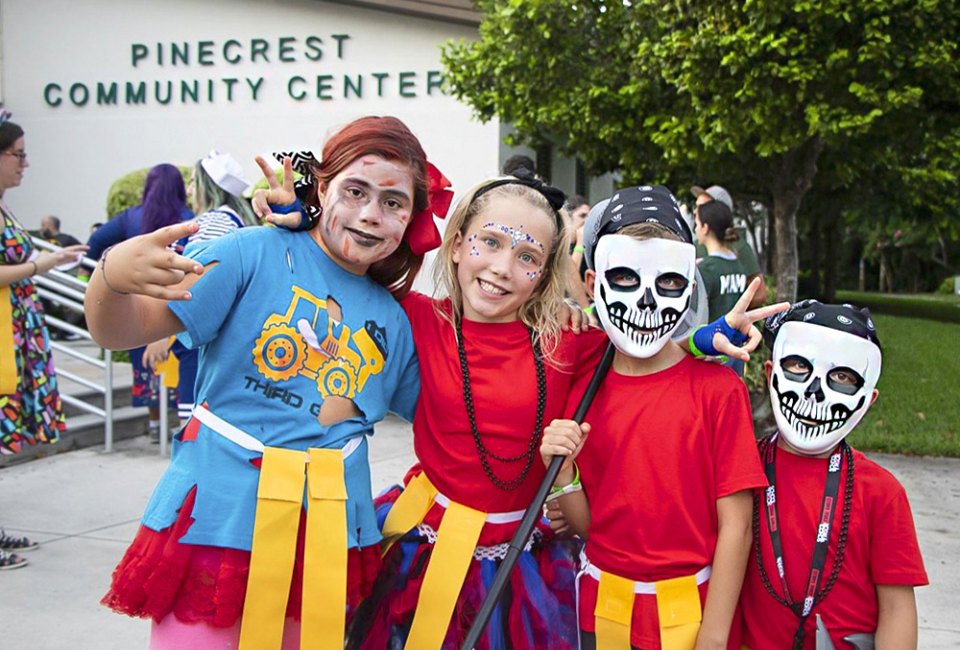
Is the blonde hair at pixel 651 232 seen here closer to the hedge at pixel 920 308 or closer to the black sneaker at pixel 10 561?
the black sneaker at pixel 10 561

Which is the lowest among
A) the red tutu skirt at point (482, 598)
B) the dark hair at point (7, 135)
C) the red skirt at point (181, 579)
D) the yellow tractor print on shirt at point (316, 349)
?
the red tutu skirt at point (482, 598)

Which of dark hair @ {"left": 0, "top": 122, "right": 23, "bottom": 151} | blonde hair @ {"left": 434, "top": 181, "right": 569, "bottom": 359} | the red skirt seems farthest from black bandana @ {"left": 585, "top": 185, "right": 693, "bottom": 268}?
dark hair @ {"left": 0, "top": 122, "right": 23, "bottom": 151}

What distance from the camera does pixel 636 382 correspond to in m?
2.46

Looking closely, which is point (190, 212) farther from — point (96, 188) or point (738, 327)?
point (96, 188)

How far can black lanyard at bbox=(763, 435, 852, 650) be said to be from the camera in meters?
2.23

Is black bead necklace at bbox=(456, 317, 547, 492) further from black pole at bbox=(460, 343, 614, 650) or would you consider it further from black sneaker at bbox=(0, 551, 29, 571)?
black sneaker at bbox=(0, 551, 29, 571)

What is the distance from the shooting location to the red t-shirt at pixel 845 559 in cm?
223

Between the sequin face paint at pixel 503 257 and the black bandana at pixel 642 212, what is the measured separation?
6.8 inches

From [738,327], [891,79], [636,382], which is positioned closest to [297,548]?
[636,382]

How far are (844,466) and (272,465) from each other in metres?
1.37

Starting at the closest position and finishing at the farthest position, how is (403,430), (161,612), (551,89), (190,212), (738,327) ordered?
(161,612) → (738,327) → (190,212) → (403,430) → (551,89)

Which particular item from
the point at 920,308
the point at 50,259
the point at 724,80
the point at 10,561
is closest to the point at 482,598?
the point at 10,561

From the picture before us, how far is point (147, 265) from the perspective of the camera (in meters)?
1.91

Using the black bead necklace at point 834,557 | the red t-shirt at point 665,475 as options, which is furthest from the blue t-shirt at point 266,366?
the black bead necklace at point 834,557
